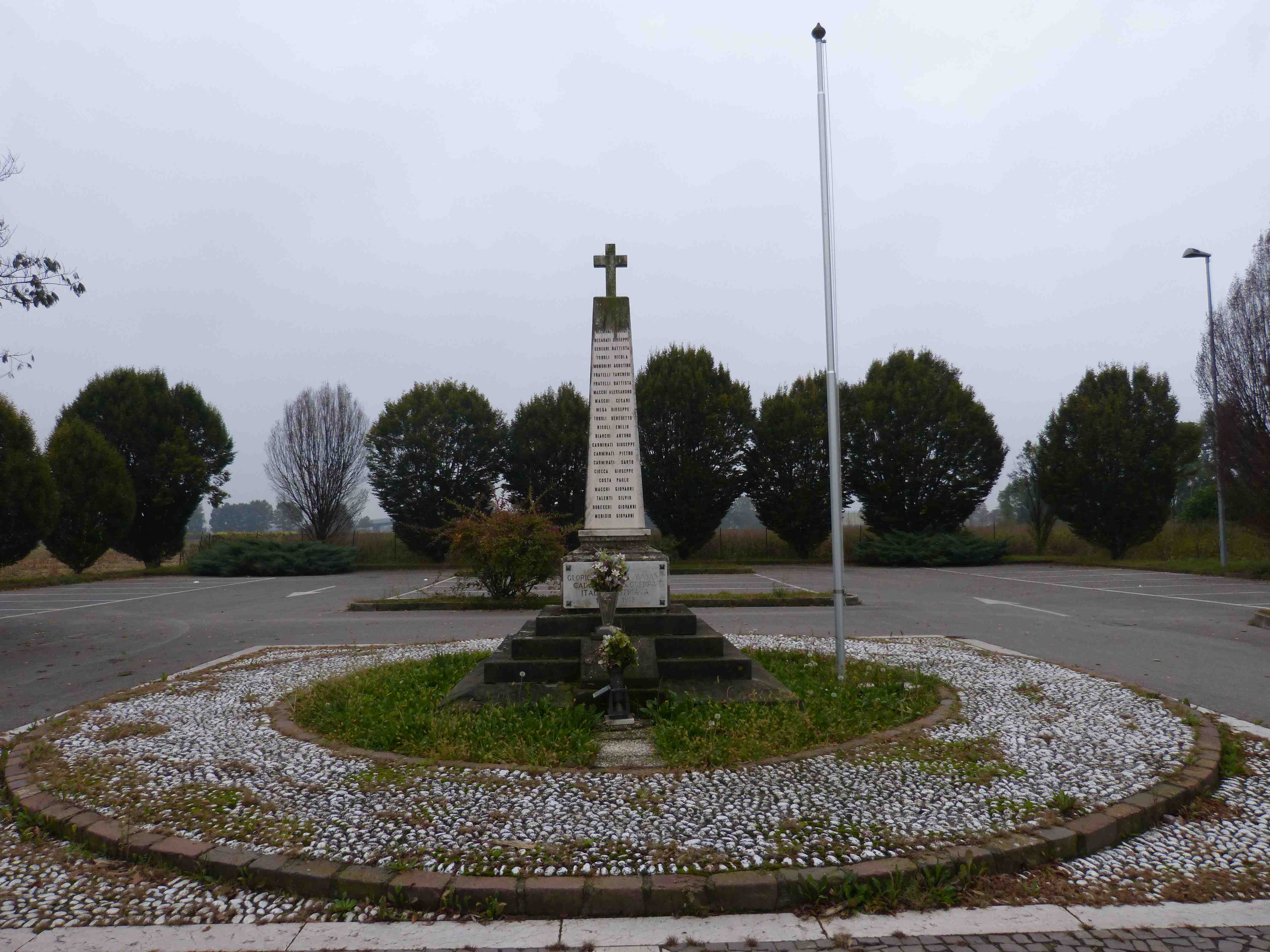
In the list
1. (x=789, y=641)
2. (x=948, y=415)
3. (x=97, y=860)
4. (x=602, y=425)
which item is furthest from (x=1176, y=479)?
(x=97, y=860)

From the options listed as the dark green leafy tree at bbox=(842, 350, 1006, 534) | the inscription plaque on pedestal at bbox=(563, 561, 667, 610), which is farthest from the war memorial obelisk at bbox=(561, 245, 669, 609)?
the dark green leafy tree at bbox=(842, 350, 1006, 534)

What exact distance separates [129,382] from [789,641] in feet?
104

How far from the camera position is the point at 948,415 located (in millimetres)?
32781

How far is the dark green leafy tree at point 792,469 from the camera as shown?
33.4m

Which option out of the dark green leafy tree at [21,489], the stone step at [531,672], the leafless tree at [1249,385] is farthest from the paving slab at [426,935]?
the leafless tree at [1249,385]

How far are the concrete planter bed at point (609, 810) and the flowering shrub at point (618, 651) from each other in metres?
1.09

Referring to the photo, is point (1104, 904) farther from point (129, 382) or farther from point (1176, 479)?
point (129, 382)

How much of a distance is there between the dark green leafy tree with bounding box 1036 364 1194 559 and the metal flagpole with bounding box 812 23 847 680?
2857 cm

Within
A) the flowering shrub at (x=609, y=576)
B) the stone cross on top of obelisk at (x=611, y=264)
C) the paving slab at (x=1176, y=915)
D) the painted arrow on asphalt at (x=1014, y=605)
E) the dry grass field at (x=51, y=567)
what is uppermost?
the stone cross on top of obelisk at (x=611, y=264)

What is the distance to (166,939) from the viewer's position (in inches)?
131

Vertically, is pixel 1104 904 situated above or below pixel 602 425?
below

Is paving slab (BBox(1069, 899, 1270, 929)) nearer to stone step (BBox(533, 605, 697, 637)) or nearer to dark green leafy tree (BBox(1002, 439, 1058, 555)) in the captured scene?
stone step (BBox(533, 605, 697, 637))

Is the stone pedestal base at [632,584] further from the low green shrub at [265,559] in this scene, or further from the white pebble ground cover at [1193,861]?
the low green shrub at [265,559]

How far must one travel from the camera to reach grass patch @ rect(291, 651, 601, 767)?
5.36 metres
